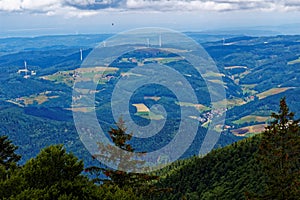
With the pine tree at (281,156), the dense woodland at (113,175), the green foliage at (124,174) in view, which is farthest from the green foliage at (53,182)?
the pine tree at (281,156)

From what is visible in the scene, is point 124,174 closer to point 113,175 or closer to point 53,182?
point 113,175

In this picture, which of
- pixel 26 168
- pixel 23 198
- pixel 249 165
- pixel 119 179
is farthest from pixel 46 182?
pixel 249 165

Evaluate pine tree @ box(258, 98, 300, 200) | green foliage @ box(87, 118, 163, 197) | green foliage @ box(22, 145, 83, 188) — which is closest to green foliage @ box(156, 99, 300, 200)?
pine tree @ box(258, 98, 300, 200)

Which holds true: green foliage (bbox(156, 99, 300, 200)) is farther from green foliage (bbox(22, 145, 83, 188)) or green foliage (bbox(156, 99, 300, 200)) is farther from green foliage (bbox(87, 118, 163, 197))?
green foliage (bbox(22, 145, 83, 188))

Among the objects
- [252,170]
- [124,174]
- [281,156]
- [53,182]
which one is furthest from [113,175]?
[252,170]

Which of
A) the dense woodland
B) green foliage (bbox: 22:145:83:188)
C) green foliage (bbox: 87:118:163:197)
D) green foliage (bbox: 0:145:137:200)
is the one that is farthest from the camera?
green foliage (bbox: 87:118:163:197)

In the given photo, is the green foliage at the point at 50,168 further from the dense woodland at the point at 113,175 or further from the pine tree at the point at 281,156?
the pine tree at the point at 281,156

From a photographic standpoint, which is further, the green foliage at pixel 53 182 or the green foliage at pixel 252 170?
the green foliage at pixel 252 170

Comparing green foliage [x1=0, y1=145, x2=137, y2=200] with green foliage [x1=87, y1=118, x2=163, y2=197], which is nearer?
green foliage [x1=0, y1=145, x2=137, y2=200]

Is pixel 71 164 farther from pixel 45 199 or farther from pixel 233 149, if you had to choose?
pixel 233 149
